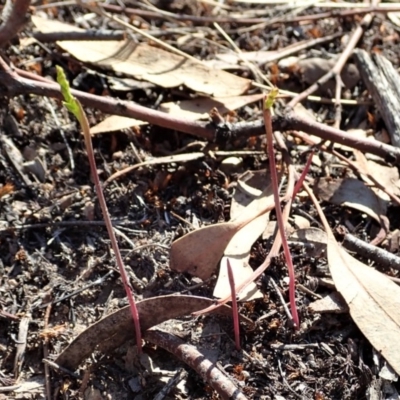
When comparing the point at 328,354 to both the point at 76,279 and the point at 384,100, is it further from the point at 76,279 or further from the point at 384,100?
the point at 384,100

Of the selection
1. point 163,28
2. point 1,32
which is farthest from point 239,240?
point 163,28

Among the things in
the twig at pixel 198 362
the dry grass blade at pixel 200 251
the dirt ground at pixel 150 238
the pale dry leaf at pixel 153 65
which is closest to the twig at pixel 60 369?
the dirt ground at pixel 150 238

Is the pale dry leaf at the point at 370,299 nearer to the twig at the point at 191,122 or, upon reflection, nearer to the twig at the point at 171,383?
the twig at the point at 191,122

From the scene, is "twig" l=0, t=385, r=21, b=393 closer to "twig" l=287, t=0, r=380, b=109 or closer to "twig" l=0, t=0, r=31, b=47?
"twig" l=0, t=0, r=31, b=47

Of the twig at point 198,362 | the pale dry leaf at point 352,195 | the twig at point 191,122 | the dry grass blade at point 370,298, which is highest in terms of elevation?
the twig at point 191,122

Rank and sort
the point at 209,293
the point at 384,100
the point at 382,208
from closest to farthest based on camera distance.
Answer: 1. the point at 209,293
2. the point at 382,208
3. the point at 384,100
